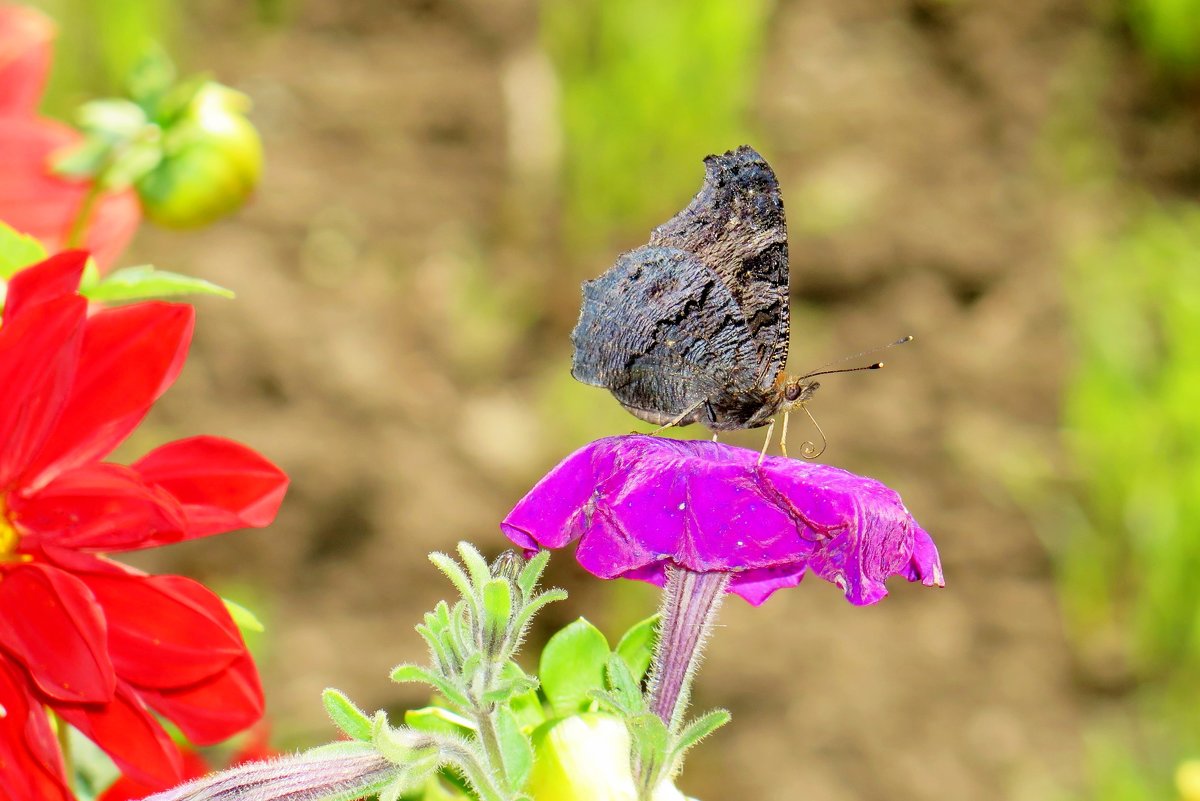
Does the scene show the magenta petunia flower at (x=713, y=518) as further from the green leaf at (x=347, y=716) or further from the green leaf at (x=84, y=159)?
the green leaf at (x=84, y=159)

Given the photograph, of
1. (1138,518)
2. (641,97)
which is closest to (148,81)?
(641,97)

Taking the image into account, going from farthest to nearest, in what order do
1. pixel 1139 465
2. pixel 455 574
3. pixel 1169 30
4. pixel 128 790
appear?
pixel 1169 30, pixel 1139 465, pixel 128 790, pixel 455 574

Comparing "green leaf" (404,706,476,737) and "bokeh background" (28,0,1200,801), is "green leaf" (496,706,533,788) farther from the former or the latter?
"bokeh background" (28,0,1200,801)

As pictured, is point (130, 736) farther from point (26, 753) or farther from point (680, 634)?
point (680, 634)

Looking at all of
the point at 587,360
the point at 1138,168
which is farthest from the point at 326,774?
the point at 1138,168

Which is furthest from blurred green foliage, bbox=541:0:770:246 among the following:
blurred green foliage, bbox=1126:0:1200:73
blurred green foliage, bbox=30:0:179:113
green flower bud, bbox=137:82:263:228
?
green flower bud, bbox=137:82:263:228

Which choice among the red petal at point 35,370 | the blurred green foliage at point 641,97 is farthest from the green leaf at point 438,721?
the blurred green foliage at point 641,97
